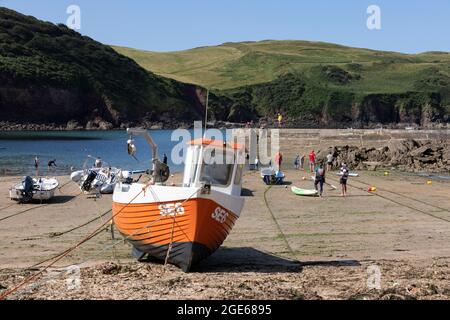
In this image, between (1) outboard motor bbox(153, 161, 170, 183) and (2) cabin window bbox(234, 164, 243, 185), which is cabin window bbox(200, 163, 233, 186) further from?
(1) outboard motor bbox(153, 161, 170, 183)

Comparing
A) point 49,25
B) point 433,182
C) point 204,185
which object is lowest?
point 433,182

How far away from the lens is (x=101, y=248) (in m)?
17.6

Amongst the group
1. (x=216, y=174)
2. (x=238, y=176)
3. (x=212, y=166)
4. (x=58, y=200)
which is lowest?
(x=58, y=200)

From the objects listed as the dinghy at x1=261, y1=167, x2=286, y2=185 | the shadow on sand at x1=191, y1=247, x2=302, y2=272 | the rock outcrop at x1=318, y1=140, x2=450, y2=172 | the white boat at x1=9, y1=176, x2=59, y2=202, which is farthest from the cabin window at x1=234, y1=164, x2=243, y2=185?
the rock outcrop at x1=318, y1=140, x2=450, y2=172

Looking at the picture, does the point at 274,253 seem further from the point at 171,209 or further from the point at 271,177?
the point at 271,177

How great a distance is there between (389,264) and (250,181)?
2422cm

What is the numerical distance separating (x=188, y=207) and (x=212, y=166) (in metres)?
1.58

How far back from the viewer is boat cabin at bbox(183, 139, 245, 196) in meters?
14.4

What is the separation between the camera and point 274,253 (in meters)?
16.8

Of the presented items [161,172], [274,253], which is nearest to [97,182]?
[274,253]

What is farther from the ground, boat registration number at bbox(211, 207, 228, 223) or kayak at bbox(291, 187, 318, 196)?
boat registration number at bbox(211, 207, 228, 223)
